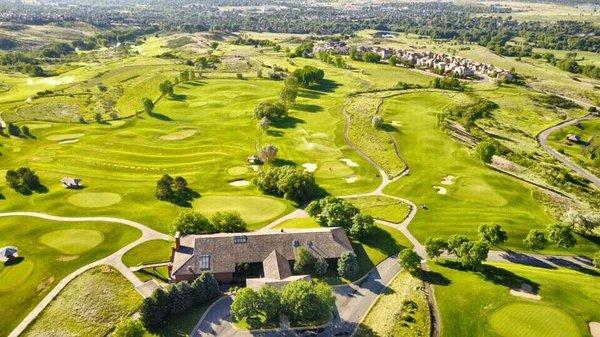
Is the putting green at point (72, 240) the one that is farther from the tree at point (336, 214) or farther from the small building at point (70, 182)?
the tree at point (336, 214)

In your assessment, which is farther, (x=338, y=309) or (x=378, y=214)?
(x=378, y=214)

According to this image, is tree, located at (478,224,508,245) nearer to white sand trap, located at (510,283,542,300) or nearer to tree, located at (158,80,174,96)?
white sand trap, located at (510,283,542,300)

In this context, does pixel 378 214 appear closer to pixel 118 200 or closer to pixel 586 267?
pixel 586 267

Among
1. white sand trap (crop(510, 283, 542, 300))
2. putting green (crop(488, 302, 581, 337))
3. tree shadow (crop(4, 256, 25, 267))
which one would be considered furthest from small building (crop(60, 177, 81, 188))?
white sand trap (crop(510, 283, 542, 300))

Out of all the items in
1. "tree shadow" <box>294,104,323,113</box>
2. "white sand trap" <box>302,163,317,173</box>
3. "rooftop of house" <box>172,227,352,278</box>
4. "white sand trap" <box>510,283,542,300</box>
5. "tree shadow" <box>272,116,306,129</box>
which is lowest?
"white sand trap" <box>510,283,542,300</box>

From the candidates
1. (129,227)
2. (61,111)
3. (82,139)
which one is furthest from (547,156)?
(61,111)

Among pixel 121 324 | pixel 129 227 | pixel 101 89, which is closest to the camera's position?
pixel 121 324
